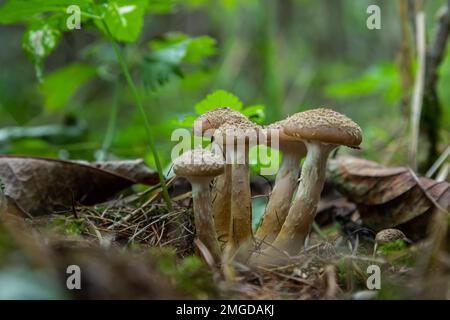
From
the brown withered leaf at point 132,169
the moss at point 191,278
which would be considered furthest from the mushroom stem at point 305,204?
the brown withered leaf at point 132,169

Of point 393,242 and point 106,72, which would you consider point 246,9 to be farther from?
point 393,242

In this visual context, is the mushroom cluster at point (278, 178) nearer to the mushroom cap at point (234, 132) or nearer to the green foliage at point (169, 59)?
the mushroom cap at point (234, 132)

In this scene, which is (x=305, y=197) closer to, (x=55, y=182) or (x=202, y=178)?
(x=202, y=178)

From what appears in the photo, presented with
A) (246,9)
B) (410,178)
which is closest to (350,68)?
(246,9)

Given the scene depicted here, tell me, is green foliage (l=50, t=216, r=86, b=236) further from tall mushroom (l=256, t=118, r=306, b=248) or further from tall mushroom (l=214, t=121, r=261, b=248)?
tall mushroom (l=256, t=118, r=306, b=248)

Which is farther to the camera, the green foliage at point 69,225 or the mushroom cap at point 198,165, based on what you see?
the green foliage at point 69,225

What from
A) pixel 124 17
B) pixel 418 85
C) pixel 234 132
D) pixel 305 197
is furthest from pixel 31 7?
pixel 418 85

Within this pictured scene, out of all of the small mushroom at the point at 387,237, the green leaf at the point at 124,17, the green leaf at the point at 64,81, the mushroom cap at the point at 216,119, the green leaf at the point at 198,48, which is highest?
the green leaf at the point at 124,17
